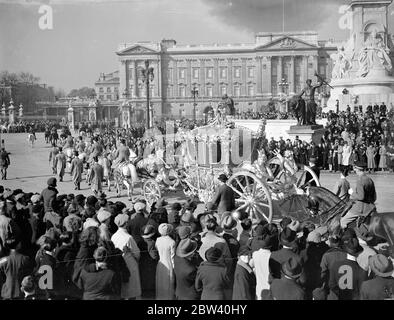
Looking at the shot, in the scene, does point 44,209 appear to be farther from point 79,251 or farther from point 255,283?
Result: point 255,283

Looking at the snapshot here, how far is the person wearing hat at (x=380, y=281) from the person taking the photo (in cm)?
502

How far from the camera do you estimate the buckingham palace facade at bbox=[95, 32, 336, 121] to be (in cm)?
1588

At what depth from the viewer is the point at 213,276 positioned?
5.24 m

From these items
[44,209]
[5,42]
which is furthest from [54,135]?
[44,209]

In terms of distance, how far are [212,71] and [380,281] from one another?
1584 centimetres

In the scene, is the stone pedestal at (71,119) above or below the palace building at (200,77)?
below

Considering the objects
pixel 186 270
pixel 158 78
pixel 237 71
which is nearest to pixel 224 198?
pixel 186 270

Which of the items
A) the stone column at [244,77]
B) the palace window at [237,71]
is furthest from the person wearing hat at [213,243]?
the palace window at [237,71]

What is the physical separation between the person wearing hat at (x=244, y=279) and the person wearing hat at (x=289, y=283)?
1.41 feet

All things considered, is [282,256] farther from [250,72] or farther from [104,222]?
[250,72]

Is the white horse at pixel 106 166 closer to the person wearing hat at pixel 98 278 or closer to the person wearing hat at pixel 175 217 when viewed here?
the person wearing hat at pixel 175 217
